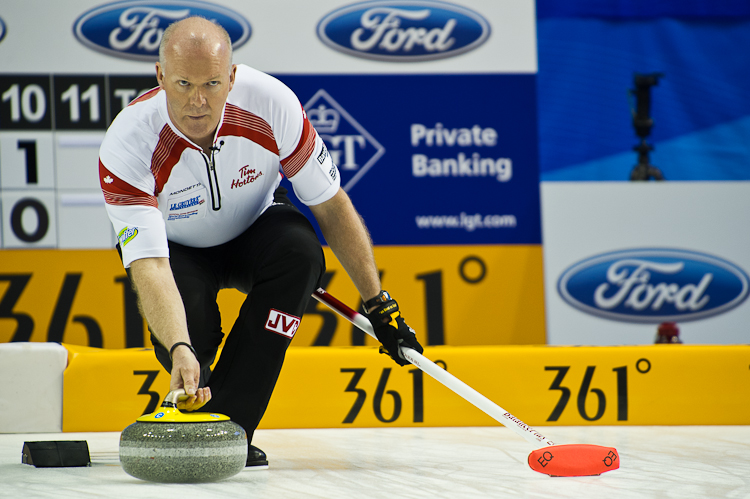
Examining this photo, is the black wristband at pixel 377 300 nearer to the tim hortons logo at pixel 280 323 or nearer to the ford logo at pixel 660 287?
the tim hortons logo at pixel 280 323

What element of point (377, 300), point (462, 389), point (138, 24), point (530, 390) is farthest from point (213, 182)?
point (138, 24)

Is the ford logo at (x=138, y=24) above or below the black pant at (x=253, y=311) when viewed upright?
above

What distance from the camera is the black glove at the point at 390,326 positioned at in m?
1.94

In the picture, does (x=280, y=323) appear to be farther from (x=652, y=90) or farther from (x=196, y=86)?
(x=652, y=90)

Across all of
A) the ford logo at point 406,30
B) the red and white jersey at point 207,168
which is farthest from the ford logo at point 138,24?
the red and white jersey at point 207,168

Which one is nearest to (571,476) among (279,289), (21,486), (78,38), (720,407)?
(279,289)

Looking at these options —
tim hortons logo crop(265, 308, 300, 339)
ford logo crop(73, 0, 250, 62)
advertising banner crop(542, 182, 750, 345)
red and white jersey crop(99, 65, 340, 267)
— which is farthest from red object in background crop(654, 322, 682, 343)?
ford logo crop(73, 0, 250, 62)

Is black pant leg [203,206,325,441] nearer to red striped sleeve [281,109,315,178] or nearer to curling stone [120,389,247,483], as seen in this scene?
red striped sleeve [281,109,315,178]

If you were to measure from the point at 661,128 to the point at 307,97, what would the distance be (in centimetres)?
167

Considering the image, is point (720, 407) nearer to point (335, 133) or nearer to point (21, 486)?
point (335, 133)

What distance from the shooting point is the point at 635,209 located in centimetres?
358

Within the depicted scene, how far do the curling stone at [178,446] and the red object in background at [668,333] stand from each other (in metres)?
2.37

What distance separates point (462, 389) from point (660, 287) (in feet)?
6.83

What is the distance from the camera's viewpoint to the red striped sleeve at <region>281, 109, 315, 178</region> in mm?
1938
